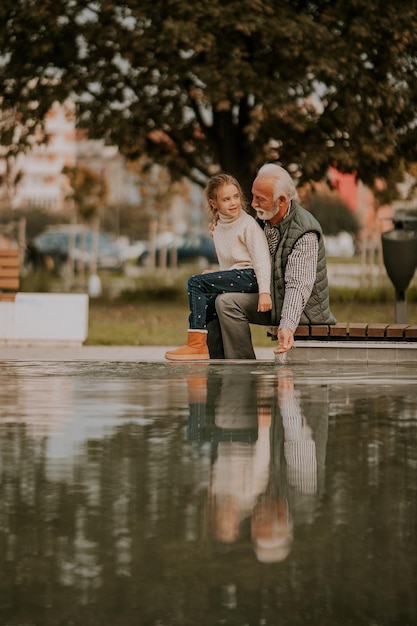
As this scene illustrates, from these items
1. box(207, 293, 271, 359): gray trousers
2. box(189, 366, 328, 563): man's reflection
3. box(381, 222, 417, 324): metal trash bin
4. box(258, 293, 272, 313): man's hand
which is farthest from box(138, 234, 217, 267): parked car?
box(189, 366, 328, 563): man's reflection

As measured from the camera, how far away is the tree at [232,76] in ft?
83.7

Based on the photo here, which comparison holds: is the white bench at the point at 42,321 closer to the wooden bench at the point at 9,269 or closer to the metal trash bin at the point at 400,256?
the wooden bench at the point at 9,269

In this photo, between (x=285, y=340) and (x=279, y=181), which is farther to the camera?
(x=279, y=181)

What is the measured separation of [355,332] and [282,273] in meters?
0.47

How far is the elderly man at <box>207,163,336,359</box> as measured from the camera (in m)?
6.91

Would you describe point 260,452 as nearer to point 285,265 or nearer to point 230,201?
point 285,265

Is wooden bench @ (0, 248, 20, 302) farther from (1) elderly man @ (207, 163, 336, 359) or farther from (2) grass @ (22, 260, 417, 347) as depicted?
(1) elderly man @ (207, 163, 336, 359)

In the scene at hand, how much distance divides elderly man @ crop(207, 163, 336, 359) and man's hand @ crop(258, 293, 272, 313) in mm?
55

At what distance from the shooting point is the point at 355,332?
722 cm

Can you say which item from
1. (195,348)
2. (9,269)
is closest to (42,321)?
(9,269)

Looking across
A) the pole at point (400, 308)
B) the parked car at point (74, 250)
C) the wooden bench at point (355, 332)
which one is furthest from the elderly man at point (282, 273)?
the parked car at point (74, 250)

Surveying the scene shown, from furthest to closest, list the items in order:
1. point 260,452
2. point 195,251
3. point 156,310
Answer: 1. point 195,251
2. point 156,310
3. point 260,452

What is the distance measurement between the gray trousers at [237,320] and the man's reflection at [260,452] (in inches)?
106

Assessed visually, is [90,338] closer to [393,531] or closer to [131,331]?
[131,331]
